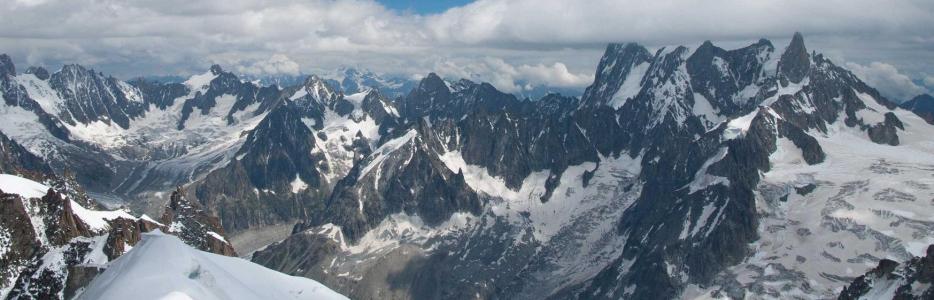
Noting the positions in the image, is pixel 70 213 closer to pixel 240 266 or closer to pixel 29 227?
pixel 29 227

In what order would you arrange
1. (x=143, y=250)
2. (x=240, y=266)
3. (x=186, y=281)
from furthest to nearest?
(x=240, y=266), (x=143, y=250), (x=186, y=281)

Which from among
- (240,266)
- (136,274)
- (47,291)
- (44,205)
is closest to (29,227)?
(44,205)

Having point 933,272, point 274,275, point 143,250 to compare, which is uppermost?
point 143,250

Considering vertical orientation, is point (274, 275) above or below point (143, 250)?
below

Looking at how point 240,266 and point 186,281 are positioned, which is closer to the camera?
point 186,281

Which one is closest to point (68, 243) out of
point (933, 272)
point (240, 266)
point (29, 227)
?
point (29, 227)

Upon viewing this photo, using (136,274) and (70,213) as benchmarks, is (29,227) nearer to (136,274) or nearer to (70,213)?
(70,213)

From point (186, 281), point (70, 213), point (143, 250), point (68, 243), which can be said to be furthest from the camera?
point (70, 213)
